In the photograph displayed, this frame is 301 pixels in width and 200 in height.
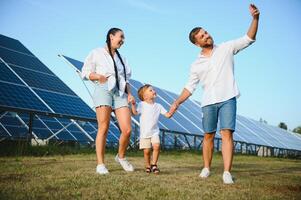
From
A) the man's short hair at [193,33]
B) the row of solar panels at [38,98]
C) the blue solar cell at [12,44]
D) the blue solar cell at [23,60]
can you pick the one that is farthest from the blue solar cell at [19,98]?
the man's short hair at [193,33]

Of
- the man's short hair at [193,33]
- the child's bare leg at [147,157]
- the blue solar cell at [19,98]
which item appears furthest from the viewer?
the blue solar cell at [19,98]

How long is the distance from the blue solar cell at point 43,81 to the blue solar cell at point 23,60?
1.19ft

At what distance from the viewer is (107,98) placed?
16.2ft

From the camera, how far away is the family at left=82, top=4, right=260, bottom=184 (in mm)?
4438

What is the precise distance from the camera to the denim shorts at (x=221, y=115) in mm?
4379

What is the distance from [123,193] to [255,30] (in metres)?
2.61

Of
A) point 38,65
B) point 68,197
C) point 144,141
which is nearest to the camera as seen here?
point 68,197

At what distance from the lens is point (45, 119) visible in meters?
13.8

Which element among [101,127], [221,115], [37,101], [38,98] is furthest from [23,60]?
[221,115]

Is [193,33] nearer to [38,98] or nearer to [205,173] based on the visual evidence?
[205,173]

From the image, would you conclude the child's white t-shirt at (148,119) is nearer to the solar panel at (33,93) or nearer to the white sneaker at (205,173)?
the white sneaker at (205,173)

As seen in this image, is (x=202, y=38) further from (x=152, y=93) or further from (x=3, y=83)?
(x=3, y=83)

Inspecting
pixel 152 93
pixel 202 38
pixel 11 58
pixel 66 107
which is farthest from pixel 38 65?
pixel 202 38

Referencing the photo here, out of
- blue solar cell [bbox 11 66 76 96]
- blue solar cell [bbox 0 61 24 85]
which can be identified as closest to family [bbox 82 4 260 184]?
blue solar cell [bbox 0 61 24 85]
